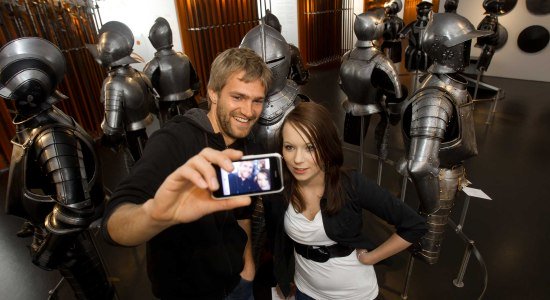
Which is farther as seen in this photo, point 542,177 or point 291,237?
point 542,177

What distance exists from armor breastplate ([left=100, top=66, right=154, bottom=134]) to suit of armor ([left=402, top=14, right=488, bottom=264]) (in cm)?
260

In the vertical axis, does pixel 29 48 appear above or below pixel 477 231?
above

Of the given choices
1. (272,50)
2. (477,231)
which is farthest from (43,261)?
(477,231)

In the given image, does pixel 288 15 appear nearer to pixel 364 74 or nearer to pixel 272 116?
pixel 364 74

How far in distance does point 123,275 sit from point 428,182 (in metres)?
2.46

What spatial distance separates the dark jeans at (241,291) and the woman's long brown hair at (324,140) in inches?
21.1

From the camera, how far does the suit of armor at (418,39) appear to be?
16.8 feet

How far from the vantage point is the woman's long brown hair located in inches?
47.3

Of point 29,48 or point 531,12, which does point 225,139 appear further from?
point 531,12

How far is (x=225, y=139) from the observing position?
1.30 m

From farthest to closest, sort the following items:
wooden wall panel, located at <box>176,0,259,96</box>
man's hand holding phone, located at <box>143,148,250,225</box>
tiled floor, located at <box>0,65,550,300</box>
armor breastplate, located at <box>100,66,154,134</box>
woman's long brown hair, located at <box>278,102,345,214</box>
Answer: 1. wooden wall panel, located at <box>176,0,259,96</box>
2. armor breastplate, located at <box>100,66,154,134</box>
3. tiled floor, located at <box>0,65,550,300</box>
4. woman's long brown hair, located at <box>278,102,345,214</box>
5. man's hand holding phone, located at <box>143,148,250,225</box>

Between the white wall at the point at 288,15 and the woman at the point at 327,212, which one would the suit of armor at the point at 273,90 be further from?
the white wall at the point at 288,15

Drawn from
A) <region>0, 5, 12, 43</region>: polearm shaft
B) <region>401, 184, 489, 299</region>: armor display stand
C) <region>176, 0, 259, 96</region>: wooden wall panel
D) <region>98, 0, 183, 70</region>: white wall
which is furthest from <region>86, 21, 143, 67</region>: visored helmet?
<region>176, 0, 259, 96</region>: wooden wall panel

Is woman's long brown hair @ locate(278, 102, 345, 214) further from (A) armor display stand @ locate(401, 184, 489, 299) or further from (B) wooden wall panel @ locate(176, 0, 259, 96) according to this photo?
(B) wooden wall panel @ locate(176, 0, 259, 96)
